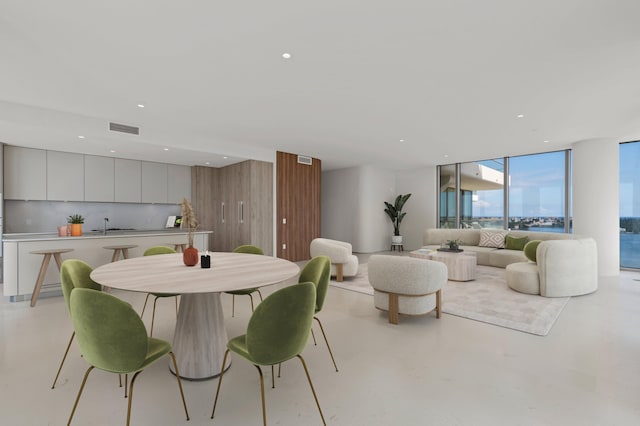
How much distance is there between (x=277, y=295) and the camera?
4.98ft

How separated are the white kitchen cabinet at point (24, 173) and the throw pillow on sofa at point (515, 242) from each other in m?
9.32

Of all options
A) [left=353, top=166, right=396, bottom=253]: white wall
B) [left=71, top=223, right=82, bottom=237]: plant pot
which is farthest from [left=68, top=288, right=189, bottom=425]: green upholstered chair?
[left=353, top=166, right=396, bottom=253]: white wall

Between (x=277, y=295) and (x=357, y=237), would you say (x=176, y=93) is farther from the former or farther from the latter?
(x=357, y=237)

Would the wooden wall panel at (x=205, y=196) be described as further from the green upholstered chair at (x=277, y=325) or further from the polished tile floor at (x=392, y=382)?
the green upholstered chair at (x=277, y=325)

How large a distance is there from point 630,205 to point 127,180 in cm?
1076

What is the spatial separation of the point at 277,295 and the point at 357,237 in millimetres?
7696

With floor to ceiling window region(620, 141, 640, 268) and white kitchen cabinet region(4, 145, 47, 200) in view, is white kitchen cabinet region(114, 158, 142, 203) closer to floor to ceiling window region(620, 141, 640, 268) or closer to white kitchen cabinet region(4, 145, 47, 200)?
white kitchen cabinet region(4, 145, 47, 200)

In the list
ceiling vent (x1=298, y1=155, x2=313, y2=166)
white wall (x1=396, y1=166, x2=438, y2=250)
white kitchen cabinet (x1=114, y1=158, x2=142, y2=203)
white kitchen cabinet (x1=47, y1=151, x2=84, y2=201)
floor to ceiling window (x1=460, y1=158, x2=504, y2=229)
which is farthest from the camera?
white wall (x1=396, y1=166, x2=438, y2=250)

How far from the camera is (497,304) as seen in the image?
12.7ft

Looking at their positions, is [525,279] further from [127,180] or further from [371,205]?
[127,180]

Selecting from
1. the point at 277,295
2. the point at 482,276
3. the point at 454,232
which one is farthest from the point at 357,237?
the point at 277,295

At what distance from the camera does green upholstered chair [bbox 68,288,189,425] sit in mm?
1448

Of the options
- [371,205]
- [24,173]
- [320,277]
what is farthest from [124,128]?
[371,205]

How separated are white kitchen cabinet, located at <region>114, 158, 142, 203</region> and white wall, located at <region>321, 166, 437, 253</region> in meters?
5.53
